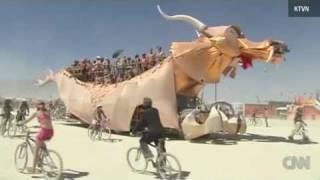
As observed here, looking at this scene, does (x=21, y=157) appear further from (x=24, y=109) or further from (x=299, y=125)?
(x=299, y=125)

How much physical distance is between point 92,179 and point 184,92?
5.55m

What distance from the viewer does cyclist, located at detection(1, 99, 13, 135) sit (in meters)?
8.82

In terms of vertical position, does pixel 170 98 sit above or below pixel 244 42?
below

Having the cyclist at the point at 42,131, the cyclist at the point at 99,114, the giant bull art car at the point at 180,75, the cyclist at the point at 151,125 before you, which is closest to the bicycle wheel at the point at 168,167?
the cyclist at the point at 151,125

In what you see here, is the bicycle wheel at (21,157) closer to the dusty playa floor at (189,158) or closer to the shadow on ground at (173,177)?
the dusty playa floor at (189,158)

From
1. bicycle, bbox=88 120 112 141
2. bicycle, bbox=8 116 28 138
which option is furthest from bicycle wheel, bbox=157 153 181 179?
bicycle, bbox=88 120 112 141

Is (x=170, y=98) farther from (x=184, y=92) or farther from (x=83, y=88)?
(x=83, y=88)

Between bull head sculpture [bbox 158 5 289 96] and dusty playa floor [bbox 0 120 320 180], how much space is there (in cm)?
147

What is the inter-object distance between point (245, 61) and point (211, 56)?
2.75 ft

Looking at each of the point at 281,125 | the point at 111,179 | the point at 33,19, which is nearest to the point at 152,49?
the point at 33,19

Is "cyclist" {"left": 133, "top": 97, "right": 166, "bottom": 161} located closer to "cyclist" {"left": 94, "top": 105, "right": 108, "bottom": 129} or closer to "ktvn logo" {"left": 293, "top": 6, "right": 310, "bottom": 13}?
"ktvn logo" {"left": 293, "top": 6, "right": 310, "bottom": 13}

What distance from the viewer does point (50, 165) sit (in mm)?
7273

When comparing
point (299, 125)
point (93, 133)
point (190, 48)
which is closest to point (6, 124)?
point (93, 133)

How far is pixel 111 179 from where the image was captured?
24.5ft
